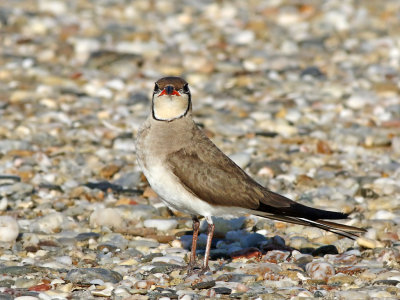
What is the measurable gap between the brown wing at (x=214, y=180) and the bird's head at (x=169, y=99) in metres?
0.36

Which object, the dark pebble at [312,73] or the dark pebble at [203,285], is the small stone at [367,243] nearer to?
the dark pebble at [203,285]

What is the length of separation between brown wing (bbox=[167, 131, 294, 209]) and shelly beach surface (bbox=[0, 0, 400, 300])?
0.61 meters

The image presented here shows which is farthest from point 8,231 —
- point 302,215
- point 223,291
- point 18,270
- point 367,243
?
point 367,243

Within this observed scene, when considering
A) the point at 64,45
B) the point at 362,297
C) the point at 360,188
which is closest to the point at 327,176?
the point at 360,188

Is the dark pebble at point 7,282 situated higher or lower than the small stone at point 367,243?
lower

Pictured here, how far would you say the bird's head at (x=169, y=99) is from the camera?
705 cm

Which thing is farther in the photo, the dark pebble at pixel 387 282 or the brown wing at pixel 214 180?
the brown wing at pixel 214 180

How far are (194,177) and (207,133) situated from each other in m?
4.25

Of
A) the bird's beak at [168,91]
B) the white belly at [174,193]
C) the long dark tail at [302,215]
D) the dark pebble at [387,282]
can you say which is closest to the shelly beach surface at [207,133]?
the dark pebble at [387,282]

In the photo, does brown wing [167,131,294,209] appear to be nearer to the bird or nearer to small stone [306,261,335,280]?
the bird

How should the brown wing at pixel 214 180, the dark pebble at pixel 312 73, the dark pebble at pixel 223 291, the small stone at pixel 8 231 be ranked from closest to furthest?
the dark pebble at pixel 223 291 → the brown wing at pixel 214 180 → the small stone at pixel 8 231 → the dark pebble at pixel 312 73

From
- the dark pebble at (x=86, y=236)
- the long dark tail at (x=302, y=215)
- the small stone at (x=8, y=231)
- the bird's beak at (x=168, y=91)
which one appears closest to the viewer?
the long dark tail at (x=302, y=215)

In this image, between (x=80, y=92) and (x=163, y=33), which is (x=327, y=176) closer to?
(x=80, y=92)

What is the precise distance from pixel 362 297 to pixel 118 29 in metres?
10.3
